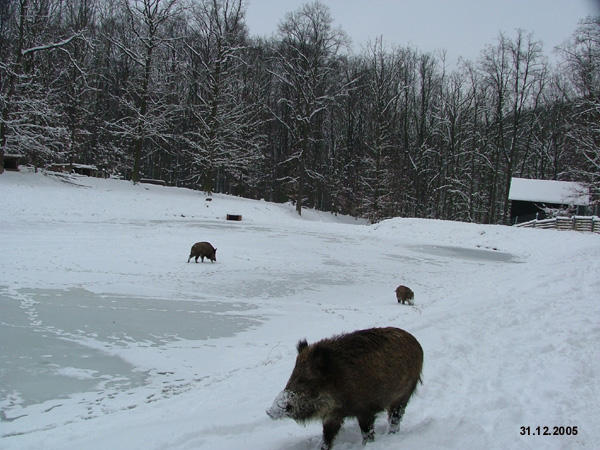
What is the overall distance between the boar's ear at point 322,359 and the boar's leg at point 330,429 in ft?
1.14

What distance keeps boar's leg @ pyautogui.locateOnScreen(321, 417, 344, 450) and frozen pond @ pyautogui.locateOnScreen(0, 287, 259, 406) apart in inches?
125

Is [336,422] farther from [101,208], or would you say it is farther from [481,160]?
[481,160]

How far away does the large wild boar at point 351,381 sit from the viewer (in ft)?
9.75

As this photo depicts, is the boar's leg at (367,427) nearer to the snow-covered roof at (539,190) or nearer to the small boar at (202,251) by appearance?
the small boar at (202,251)

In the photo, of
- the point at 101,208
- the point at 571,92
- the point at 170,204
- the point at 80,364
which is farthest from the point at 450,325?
the point at 571,92

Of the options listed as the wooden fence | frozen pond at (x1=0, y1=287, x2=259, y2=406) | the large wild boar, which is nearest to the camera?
the large wild boar

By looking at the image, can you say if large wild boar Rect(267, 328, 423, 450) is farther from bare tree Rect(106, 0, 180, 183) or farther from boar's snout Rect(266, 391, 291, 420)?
bare tree Rect(106, 0, 180, 183)

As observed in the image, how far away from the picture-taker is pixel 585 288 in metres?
8.54

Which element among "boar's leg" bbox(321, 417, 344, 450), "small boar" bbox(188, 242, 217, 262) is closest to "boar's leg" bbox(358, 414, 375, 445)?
"boar's leg" bbox(321, 417, 344, 450)

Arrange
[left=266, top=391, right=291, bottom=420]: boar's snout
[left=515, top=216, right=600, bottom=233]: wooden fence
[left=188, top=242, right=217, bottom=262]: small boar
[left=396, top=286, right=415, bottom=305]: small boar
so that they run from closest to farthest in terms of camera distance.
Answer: [left=266, top=391, right=291, bottom=420]: boar's snout
[left=396, top=286, right=415, bottom=305]: small boar
[left=188, top=242, right=217, bottom=262]: small boar
[left=515, top=216, right=600, bottom=233]: wooden fence

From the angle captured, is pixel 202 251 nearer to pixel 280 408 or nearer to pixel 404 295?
pixel 404 295

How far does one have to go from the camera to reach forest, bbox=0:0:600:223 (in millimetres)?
30406

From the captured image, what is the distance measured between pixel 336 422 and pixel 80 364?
13.8 ft

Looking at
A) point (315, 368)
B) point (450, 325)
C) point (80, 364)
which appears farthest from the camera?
point (450, 325)
